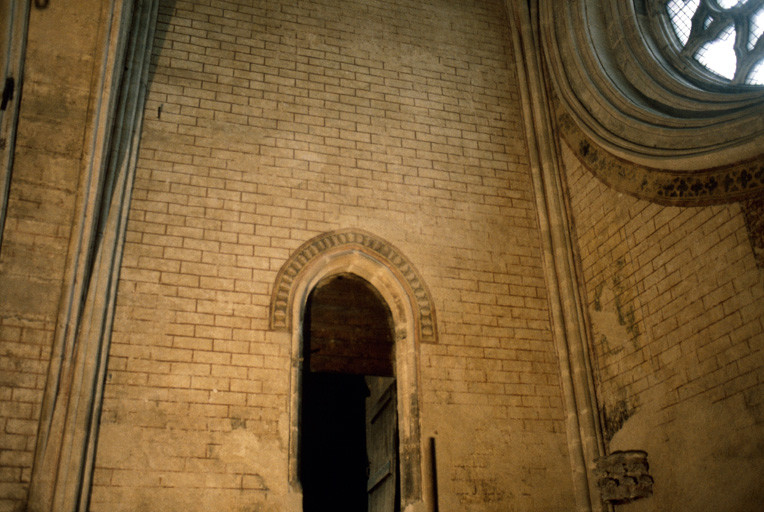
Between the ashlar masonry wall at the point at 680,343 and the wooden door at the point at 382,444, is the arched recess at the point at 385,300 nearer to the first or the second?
the wooden door at the point at 382,444

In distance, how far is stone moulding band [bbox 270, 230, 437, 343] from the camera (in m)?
5.59

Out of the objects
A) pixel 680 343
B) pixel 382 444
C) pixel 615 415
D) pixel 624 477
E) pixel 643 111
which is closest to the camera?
pixel 680 343

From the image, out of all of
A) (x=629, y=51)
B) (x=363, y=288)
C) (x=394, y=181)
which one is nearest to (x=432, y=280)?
(x=363, y=288)

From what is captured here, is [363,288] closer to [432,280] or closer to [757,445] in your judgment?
[432,280]

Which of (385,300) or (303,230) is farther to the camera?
(385,300)

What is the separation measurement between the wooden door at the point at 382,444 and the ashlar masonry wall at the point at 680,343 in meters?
1.65

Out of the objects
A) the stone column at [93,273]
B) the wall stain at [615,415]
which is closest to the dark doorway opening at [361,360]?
the stone column at [93,273]

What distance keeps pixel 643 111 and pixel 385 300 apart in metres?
2.53

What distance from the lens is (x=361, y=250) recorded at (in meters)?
5.97

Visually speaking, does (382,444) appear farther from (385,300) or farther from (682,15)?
(682,15)

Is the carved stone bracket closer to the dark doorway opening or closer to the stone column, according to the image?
the dark doorway opening

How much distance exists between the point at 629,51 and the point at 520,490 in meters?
3.73

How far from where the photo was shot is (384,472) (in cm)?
604

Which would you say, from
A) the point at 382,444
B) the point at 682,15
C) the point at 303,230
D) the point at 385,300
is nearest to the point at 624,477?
the point at 382,444
